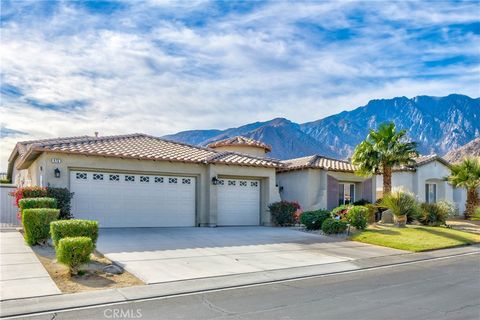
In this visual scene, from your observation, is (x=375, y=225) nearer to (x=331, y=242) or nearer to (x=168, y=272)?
(x=331, y=242)

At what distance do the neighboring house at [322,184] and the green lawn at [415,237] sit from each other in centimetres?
496

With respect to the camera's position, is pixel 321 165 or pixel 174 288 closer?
pixel 174 288

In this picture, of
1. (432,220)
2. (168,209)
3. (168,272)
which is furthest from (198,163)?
(432,220)

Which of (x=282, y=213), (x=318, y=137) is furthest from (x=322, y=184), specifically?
(x=318, y=137)

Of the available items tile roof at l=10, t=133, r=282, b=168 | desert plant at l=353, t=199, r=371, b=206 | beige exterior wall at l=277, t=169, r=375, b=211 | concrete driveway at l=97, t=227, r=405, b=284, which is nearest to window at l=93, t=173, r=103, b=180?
tile roof at l=10, t=133, r=282, b=168

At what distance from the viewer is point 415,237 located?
17.8 m

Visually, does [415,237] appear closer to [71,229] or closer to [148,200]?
[148,200]

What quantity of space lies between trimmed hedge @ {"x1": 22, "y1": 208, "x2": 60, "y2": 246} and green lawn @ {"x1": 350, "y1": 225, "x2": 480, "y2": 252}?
11139mm

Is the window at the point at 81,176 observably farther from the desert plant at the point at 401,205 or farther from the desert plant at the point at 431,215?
the desert plant at the point at 431,215

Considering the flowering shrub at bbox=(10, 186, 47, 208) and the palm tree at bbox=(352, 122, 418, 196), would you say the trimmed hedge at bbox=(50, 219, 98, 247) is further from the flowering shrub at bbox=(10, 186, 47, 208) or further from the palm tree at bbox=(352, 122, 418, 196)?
the palm tree at bbox=(352, 122, 418, 196)

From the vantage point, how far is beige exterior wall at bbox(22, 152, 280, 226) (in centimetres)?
1719

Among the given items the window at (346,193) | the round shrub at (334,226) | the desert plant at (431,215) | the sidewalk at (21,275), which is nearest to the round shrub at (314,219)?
the round shrub at (334,226)
